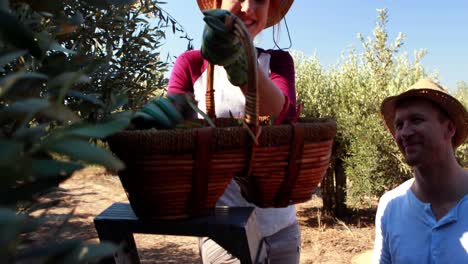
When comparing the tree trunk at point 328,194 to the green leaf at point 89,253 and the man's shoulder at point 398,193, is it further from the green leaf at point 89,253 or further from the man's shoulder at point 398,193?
the green leaf at point 89,253

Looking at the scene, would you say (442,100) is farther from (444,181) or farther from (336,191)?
(336,191)

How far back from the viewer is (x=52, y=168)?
1.44 feet

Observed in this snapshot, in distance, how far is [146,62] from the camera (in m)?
3.87

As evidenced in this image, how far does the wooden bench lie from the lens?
1.13 m

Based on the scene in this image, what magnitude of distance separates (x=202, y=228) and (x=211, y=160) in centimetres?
18

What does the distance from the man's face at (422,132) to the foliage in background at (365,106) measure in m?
5.15

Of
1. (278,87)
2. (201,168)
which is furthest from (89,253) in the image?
(278,87)

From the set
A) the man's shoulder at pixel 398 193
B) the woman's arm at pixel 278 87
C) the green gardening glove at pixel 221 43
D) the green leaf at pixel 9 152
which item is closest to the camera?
the green leaf at pixel 9 152

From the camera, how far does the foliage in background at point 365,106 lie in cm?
769

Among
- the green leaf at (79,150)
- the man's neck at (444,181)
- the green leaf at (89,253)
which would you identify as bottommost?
the man's neck at (444,181)

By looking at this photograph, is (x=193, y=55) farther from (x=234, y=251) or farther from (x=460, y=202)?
(x=460, y=202)

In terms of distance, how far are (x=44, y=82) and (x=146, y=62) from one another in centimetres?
326

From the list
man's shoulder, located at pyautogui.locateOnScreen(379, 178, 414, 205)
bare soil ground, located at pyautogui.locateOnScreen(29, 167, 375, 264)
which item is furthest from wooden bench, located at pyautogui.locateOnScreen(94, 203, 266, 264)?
bare soil ground, located at pyautogui.locateOnScreen(29, 167, 375, 264)

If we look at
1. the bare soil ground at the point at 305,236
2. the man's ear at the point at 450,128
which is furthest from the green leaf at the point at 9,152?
the bare soil ground at the point at 305,236
